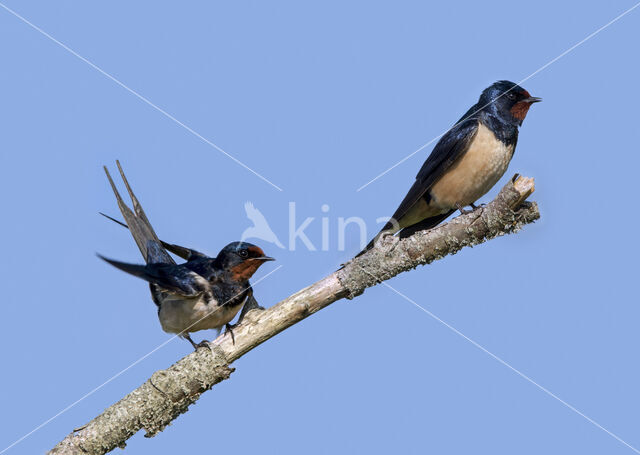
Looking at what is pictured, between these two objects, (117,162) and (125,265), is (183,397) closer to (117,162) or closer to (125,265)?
→ (125,265)

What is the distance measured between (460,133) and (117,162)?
3.01 metres

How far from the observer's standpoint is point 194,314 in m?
6.08

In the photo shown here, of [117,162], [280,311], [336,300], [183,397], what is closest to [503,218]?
[336,300]

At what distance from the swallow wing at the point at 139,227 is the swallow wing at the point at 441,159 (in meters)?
2.01

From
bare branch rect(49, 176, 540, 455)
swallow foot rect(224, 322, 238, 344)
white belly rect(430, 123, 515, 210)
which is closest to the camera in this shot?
bare branch rect(49, 176, 540, 455)

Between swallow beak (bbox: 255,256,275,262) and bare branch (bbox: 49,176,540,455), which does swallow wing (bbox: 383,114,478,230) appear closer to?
bare branch (bbox: 49,176,540,455)

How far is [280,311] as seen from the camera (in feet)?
19.1

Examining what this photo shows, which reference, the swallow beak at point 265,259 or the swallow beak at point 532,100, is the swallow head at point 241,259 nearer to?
the swallow beak at point 265,259

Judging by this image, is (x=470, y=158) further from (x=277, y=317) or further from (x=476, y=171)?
(x=277, y=317)

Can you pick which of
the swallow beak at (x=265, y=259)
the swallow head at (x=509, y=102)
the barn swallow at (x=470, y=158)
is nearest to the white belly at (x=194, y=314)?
the swallow beak at (x=265, y=259)

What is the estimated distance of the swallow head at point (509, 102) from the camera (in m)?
7.22

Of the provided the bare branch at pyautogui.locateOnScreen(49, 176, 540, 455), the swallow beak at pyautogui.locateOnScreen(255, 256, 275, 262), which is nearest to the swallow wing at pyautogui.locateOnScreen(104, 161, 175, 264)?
the swallow beak at pyautogui.locateOnScreen(255, 256, 275, 262)

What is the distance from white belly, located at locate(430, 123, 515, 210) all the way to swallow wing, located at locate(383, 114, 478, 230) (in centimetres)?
5

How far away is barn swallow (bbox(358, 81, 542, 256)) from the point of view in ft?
23.1
